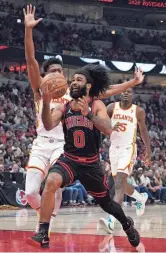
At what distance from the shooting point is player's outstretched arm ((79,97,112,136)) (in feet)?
18.6

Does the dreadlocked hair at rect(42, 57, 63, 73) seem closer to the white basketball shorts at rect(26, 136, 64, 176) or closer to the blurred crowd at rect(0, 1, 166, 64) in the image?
the white basketball shorts at rect(26, 136, 64, 176)

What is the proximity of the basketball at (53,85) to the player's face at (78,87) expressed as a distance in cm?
9

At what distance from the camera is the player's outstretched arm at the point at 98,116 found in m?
5.67

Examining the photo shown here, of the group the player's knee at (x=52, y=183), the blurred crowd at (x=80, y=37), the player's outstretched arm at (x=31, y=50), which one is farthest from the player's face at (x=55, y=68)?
the blurred crowd at (x=80, y=37)

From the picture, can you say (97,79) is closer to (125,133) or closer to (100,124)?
(100,124)

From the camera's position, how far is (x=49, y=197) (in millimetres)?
5602

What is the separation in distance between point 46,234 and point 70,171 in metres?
0.69

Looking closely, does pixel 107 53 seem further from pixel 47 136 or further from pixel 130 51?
pixel 47 136

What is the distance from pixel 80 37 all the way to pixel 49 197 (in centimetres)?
2990

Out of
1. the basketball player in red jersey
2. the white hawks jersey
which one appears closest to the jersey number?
the basketball player in red jersey

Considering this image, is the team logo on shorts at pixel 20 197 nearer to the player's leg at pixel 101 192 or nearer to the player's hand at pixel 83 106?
the player's leg at pixel 101 192

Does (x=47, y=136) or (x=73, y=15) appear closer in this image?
(x=47, y=136)

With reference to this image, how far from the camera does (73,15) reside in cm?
3847

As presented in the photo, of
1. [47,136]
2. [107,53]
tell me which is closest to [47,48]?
[107,53]
